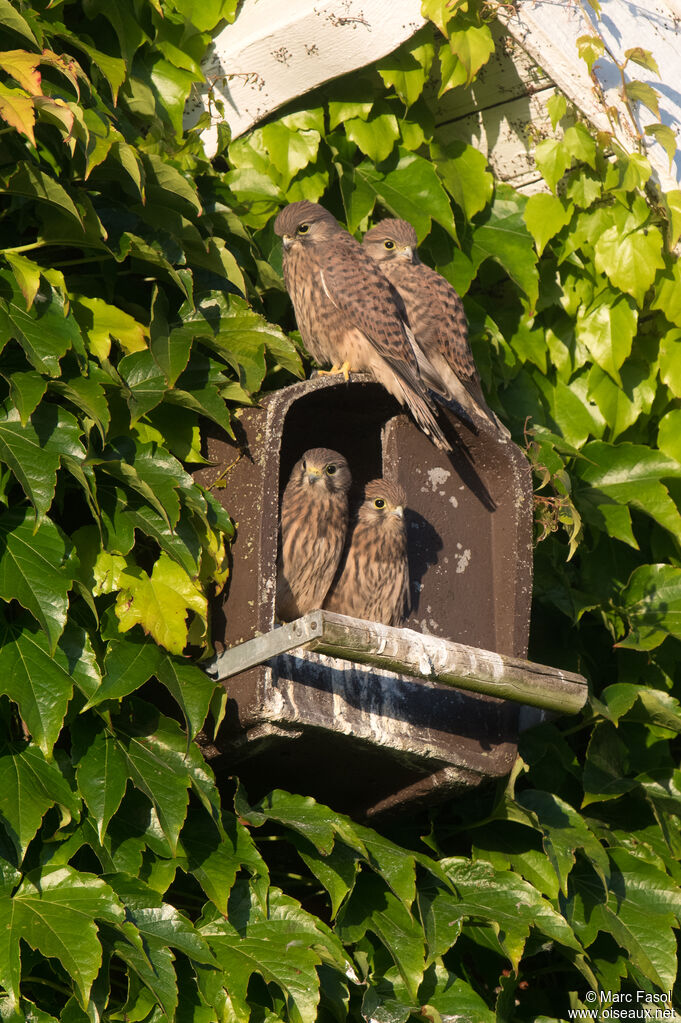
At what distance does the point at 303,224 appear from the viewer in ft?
11.5

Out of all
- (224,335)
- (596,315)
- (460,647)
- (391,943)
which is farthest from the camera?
(596,315)

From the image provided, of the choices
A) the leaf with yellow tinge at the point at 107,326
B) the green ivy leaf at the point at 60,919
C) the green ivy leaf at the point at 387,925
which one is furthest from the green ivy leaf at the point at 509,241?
the green ivy leaf at the point at 60,919

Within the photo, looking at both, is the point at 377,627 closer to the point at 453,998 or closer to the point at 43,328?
the point at 43,328

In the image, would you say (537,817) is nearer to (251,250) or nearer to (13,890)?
(13,890)

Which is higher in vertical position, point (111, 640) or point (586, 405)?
point (586, 405)

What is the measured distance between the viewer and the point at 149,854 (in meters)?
2.64

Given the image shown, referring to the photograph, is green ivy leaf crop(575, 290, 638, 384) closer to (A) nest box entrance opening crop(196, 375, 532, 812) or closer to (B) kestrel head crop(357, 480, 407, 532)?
(A) nest box entrance opening crop(196, 375, 532, 812)

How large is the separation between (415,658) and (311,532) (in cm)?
81

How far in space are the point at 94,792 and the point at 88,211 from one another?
118 centimetres

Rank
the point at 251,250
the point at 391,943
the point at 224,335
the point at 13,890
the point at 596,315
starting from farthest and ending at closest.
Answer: the point at 596,315 → the point at 251,250 → the point at 224,335 → the point at 391,943 → the point at 13,890

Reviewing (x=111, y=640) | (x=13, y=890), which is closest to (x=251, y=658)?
(x=111, y=640)

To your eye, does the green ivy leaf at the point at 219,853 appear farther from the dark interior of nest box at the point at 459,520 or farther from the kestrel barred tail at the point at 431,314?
the kestrel barred tail at the point at 431,314

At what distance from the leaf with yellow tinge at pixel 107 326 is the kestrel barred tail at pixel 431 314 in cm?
91

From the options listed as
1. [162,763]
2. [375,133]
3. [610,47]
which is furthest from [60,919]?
[610,47]
